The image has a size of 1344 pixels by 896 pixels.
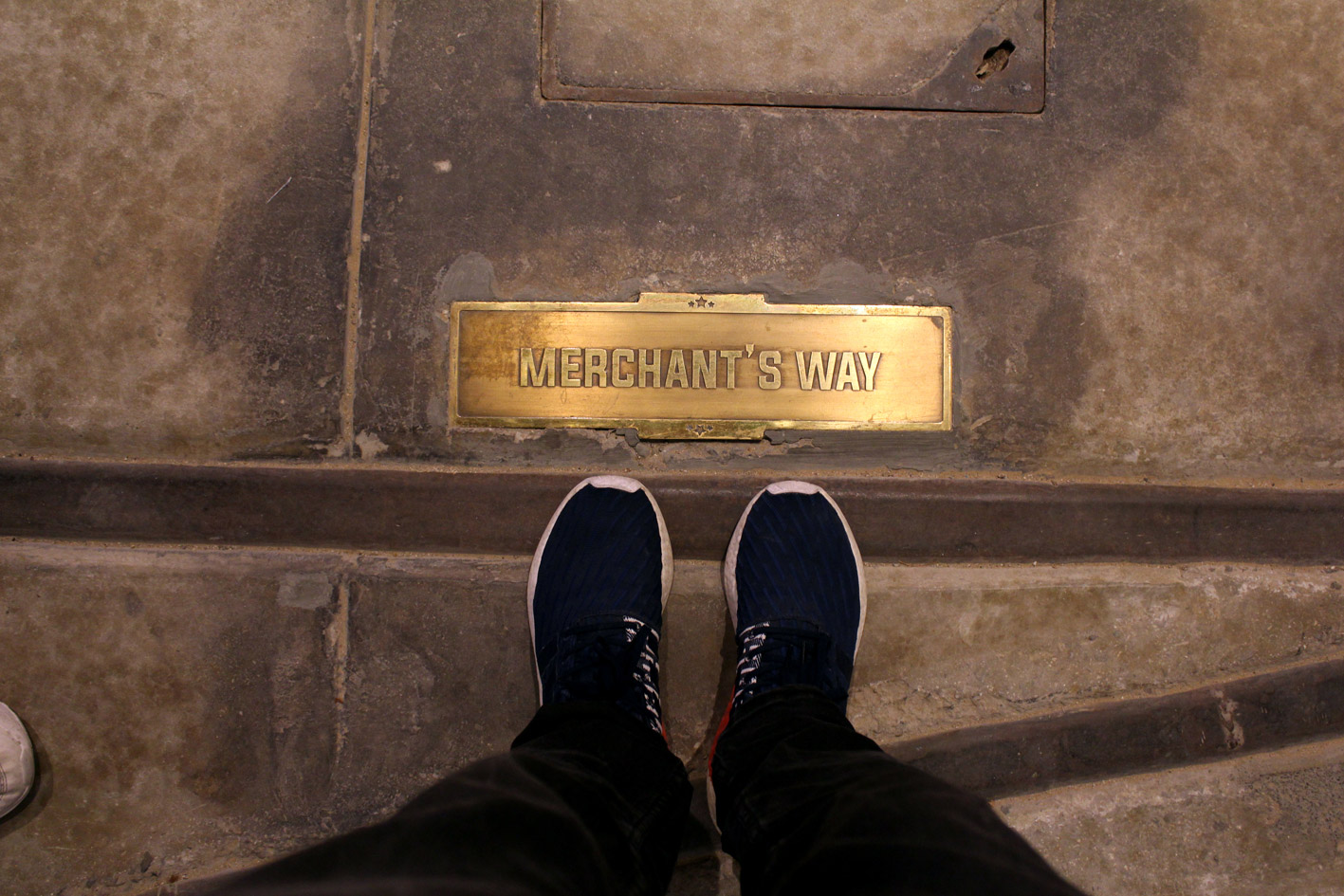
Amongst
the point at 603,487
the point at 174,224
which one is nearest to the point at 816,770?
the point at 603,487

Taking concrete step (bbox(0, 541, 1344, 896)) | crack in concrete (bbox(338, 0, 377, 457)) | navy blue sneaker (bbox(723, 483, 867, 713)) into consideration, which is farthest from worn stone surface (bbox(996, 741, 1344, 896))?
crack in concrete (bbox(338, 0, 377, 457))

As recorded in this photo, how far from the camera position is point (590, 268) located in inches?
64.3

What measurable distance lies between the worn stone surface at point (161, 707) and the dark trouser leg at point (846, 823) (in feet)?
3.29

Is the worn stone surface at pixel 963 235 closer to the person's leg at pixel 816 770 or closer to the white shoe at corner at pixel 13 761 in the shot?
the person's leg at pixel 816 770

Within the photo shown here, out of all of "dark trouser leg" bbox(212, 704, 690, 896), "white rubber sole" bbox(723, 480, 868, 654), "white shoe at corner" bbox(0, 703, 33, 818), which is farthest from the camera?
"white rubber sole" bbox(723, 480, 868, 654)

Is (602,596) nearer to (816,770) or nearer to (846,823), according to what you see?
(816,770)

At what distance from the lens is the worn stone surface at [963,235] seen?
1.63 metres

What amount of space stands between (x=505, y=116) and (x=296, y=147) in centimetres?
52

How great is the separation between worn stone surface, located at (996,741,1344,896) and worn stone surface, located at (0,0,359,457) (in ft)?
6.46

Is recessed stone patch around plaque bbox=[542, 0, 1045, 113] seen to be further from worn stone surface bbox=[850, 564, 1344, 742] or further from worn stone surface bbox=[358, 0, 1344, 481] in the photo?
worn stone surface bbox=[850, 564, 1344, 742]

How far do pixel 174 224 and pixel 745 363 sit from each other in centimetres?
144

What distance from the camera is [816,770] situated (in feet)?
3.77

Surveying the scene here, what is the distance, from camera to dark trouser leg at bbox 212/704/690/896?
79cm

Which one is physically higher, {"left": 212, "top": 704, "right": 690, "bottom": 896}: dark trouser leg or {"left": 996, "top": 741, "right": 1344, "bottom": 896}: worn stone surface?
{"left": 212, "top": 704, "right": 690, "bottom": 896}: dark trouser leg
